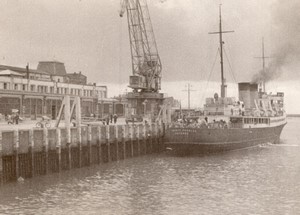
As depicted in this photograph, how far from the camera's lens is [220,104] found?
54000 mm

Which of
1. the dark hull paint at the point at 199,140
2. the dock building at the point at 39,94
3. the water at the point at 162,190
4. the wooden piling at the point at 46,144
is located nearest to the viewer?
the water at the point at 162,190

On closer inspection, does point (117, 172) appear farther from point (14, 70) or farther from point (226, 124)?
point (14, 70)

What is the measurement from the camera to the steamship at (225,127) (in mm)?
46688

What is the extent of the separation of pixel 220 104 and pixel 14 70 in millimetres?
53097

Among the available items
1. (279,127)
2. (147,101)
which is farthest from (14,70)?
(279,127)

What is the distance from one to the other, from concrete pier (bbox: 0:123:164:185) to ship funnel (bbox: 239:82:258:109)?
70.6 feet

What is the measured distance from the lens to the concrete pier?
29.0m

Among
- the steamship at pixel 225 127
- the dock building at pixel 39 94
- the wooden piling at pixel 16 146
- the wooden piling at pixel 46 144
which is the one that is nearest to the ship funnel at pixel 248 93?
the steamship at pixel 225 127

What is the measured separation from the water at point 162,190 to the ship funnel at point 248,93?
960 inches

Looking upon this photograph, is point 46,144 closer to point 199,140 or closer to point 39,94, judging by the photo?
point 199,140

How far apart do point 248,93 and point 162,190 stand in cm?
3887

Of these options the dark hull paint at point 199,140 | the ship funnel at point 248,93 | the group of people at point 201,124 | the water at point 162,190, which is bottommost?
the water at point 162,190

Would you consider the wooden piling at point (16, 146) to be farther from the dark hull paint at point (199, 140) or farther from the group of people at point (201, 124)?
the group of people at point (201, 124)

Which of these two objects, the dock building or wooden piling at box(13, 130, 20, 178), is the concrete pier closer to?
wooden piling at box(13, 130, 20, 178)
